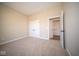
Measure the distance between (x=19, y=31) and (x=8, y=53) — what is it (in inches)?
23.6

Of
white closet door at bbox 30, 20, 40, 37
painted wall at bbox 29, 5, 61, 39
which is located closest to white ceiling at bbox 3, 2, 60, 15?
painted wall at bbox 29, 5, 61, 39

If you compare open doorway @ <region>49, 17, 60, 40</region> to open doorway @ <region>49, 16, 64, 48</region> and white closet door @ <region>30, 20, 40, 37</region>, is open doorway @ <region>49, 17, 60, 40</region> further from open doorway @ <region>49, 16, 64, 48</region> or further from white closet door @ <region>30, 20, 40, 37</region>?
white closet door @ <region>30, 20, 40, 37</region>

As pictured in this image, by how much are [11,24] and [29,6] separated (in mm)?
656

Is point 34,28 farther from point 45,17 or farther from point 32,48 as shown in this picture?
point 32,48

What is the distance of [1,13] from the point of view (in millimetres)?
1641

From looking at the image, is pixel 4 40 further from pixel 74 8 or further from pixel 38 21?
pixel 74 8

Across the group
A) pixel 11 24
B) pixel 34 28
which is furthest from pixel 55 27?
pixel 11 24

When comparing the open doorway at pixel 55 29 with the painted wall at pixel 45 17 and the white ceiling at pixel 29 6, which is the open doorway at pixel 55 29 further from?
the white ceiling at pixel 29 6

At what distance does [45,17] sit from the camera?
185 cm

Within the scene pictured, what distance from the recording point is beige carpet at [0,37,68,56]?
166 cm

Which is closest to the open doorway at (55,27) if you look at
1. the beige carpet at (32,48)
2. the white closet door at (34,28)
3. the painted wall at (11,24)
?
the beige carpet at (32,48)

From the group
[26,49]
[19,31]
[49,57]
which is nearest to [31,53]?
[26,49]

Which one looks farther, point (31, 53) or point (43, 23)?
point (43, 23)

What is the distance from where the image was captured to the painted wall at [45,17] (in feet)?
5.83
